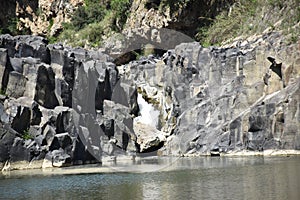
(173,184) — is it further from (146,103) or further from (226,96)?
(146,103)

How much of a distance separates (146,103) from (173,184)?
3107cm

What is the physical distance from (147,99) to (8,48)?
17755mm

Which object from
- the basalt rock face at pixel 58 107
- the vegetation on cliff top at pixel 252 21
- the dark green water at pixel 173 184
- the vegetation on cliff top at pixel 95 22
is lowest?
the dark green water at pixel 173 184

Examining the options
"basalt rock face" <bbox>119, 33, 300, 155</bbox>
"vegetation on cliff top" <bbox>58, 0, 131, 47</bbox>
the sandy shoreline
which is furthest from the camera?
"vegetation on cliff top" <bbox>58, 0, 131, 47</bbox>

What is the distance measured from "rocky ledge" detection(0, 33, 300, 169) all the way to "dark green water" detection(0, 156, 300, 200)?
6.53 metres

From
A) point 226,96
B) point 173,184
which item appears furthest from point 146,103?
point 173,184

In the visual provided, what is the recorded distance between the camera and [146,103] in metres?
57.1

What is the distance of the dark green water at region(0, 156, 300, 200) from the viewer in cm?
2242

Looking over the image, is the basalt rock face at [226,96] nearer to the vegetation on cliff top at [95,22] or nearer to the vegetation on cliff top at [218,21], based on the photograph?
the vegetation on cliff top at [218,21]

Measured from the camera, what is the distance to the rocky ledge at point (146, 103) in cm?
4022

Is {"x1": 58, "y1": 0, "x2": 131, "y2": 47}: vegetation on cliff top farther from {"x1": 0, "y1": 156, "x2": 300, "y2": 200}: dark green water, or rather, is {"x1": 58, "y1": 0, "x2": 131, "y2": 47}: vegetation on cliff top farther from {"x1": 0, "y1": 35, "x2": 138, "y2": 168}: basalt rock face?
{"x1": 0, "y1": 156, "x2": 300, "y2": 200}: dark green water

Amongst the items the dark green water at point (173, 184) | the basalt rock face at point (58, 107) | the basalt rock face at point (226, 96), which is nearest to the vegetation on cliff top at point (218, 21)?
the basalt rock face at point (226, 96)

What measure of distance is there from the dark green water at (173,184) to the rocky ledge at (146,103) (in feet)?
21.4

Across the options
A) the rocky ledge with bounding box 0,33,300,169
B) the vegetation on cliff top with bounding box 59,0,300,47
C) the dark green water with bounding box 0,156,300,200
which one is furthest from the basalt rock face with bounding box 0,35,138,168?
the vegetation on cliff top with bounding box 59,0,300,47
